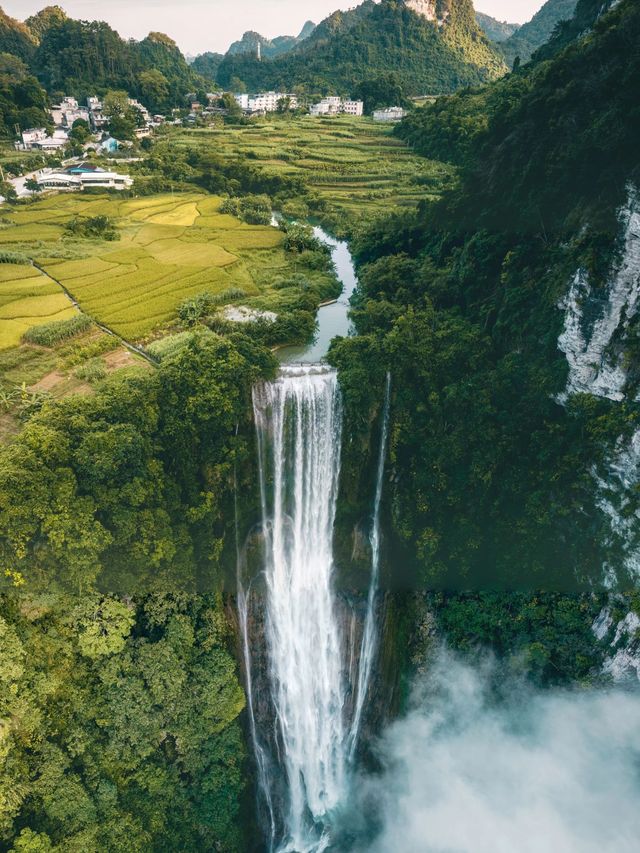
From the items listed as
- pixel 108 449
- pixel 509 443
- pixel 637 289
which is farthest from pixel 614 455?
pixel 108 449

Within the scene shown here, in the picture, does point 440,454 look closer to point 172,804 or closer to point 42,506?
point 42,506

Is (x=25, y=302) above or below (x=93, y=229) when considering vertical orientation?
below

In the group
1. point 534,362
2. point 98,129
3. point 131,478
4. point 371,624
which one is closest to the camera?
point 131,478

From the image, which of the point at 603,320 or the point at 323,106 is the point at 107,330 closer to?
the point at 603,320

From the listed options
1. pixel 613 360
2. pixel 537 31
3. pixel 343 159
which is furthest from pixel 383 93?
pixel 613 360

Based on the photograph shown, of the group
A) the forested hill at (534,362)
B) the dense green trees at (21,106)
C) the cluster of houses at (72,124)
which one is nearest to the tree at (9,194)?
the cluster of houses at (72,124)

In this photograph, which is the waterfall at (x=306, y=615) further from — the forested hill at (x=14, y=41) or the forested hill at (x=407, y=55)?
the forested hill at (x=14, y=41)

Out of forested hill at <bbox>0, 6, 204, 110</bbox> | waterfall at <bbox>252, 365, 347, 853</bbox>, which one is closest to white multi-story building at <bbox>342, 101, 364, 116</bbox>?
forested hill at <bbox>0, 6, 204, 110</bbox>
